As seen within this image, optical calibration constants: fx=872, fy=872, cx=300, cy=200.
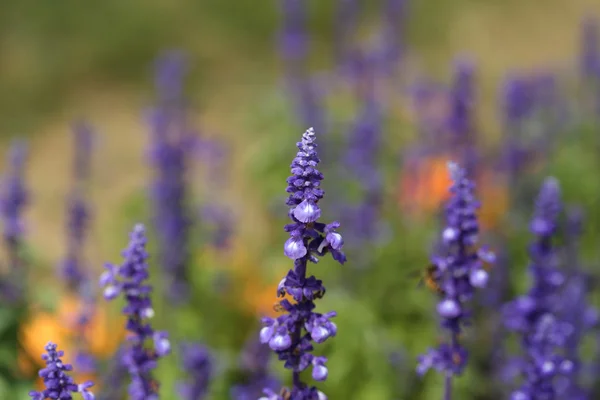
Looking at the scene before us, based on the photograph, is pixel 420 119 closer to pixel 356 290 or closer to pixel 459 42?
pixel 356 290

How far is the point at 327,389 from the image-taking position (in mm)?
5406

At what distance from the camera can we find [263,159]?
A: 769cm

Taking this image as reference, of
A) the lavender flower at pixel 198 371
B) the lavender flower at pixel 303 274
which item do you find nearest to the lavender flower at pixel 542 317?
the lavender flower at pixel 303 274

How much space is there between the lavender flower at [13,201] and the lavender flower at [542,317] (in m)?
2.68

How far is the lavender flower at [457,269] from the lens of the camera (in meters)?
3.22

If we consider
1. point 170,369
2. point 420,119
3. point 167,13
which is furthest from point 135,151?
point 170,369

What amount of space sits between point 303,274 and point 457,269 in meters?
0.82

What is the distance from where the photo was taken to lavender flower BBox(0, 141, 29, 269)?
4.72 m

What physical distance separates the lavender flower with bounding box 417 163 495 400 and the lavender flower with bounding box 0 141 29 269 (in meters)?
2.46

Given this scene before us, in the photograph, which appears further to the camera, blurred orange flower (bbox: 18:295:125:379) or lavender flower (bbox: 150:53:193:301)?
lavender flower (bbox: 150:53:193:301)

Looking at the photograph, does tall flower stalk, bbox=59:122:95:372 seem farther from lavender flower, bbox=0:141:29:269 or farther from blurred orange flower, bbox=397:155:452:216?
blurred orange flower, bbox=397:155:452:216

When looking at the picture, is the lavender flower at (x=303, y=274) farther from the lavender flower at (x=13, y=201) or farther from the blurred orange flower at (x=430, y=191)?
the blurred orange flower at (x=430, y=191)

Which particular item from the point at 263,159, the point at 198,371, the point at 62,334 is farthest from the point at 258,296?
the point at 198,371

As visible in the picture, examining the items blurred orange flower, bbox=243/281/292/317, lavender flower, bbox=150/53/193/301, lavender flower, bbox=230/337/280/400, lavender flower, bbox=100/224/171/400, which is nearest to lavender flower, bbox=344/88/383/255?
blurred orange flower, bbox=243/281/292/317
